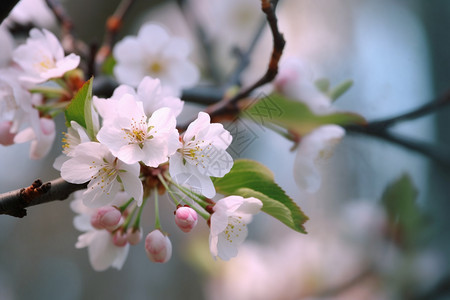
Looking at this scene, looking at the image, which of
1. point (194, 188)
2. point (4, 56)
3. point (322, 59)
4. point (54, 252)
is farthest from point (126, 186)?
point (54, 252)

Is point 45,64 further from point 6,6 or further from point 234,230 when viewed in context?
point 234,230

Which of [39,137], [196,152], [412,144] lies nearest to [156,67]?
[39,137]

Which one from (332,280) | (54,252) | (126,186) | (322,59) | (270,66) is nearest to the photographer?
(126,186)

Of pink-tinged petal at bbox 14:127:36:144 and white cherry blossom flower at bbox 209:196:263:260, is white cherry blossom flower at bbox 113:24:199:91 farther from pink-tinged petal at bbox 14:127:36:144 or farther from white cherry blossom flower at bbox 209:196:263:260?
white cherry blossom flower at bbox 209:196:263:260

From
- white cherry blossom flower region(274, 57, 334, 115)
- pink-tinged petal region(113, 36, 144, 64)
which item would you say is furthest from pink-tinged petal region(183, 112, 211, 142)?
pink-tinged petal region(113, 36, 144, 64)

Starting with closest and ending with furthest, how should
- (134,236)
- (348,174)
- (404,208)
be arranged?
(134,236), (404,208), (348,174)

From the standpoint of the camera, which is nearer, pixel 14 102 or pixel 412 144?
pixel 14 102

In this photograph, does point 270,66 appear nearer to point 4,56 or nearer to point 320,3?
point 4,56
